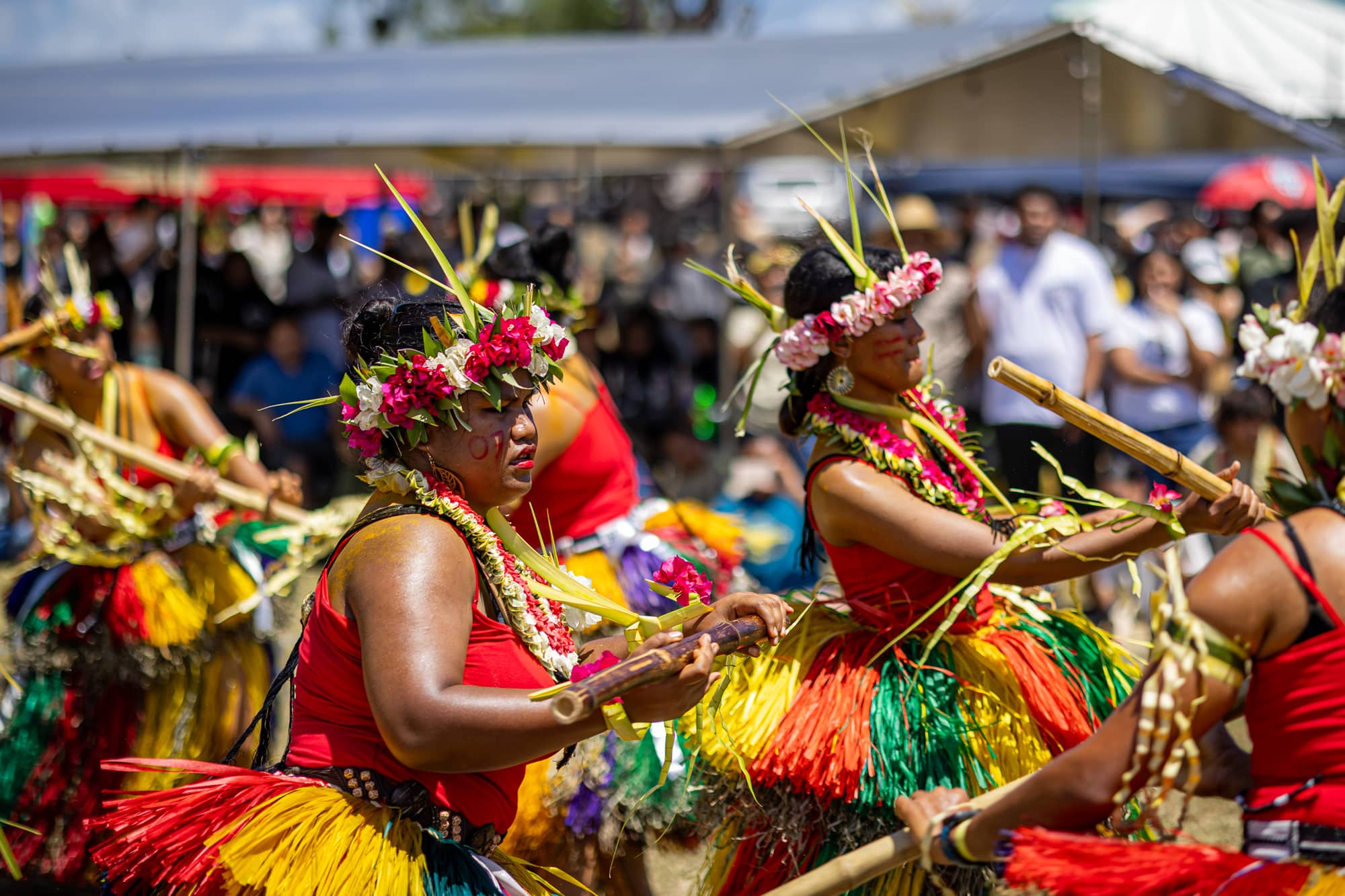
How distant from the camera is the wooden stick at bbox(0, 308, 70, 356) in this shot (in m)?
4.85

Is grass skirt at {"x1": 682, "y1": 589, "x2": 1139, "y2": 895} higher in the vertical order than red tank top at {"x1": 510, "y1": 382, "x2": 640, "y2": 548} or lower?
lower

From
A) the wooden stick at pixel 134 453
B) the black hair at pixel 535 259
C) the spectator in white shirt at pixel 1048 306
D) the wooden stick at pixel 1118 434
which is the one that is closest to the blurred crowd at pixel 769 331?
the spectator in white shirt at pixel 1048 306

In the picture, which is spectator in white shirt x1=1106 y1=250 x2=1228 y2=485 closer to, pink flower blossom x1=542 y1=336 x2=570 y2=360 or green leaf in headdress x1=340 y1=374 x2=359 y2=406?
pink flower blossom x1=542 y1=336 x2=570 y2=360

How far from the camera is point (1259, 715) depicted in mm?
2117

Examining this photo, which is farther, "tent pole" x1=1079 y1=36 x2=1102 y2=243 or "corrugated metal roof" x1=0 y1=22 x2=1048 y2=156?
"corrugated metal roof" x1=0 y1=22 x2=1048 y2=156

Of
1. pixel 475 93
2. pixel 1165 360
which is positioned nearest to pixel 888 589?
pixel 1165 360

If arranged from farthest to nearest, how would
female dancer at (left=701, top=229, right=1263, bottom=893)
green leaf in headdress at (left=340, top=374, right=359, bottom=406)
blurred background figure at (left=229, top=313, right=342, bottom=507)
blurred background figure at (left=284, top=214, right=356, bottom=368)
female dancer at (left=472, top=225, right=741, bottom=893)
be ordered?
blurred background figure at (left=284, top=214, right=356, bottom=368)
blurred background figure at (left=229, top=313, right=342, bottom=507)
female dancer at (left=472, top=225, right=741, bottom=893)
female dancer at (left=701, top=229, right=1263, bottom=893)
green leaf in headdress at (left=340, top=374, right=359, bottom=406)

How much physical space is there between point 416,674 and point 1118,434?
1.45 metres

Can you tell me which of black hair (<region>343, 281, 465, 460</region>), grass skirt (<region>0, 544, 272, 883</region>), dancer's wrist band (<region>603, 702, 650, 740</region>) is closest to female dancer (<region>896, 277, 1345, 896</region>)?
dancer's wrist band (<region>603, 702, 650, 740</region>)

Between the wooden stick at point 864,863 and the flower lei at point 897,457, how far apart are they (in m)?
1.07

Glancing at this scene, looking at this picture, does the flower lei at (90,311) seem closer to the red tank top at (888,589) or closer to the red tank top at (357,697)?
the red tank top at (357,697)

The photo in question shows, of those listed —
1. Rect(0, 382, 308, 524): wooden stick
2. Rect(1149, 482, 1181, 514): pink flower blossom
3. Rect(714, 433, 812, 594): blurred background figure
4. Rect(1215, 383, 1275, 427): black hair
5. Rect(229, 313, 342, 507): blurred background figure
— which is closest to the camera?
A: Rect(1149, 482, 1181, 514): pink flower blossom

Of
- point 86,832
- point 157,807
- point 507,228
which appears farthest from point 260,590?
point 507,228

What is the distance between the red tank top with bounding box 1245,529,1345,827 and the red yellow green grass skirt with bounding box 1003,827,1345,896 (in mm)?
85
